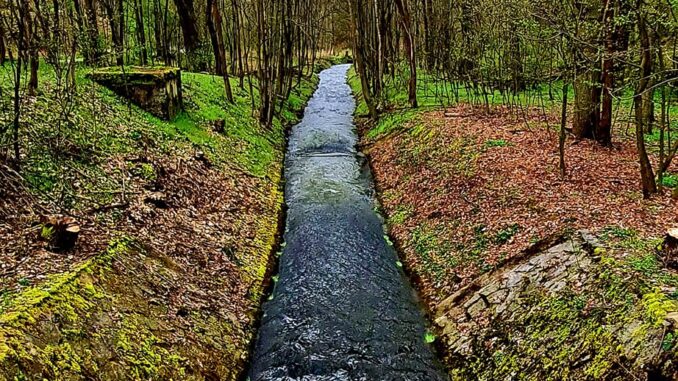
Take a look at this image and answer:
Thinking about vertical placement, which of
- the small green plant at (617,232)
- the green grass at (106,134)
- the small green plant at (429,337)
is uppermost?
the green grass at (106,134)

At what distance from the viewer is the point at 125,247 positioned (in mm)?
8914

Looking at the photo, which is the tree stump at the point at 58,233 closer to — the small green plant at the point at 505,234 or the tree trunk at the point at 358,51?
the small green plant at the point at 505,234

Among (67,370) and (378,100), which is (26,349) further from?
(378,100)

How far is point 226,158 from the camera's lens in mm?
17219

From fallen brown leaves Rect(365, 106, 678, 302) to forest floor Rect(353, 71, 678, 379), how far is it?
4 centimetres

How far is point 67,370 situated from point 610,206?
10.2 metres

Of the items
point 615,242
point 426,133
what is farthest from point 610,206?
point 426,133

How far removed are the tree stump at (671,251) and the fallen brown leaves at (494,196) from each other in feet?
4.69

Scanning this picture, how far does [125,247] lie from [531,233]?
814 cm

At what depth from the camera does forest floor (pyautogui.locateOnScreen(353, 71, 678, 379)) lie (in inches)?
273

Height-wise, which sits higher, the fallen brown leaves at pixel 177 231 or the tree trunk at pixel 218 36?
the tree trunk at pixel 218 36

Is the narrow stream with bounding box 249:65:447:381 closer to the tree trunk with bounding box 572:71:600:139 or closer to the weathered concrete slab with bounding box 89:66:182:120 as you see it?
the weathered concrete slab with bounding box 89:66:182:120

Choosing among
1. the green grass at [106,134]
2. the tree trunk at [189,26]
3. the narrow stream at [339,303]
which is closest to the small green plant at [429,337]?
the narrow stream at [339,303]

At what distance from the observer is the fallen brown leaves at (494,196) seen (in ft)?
33.6
